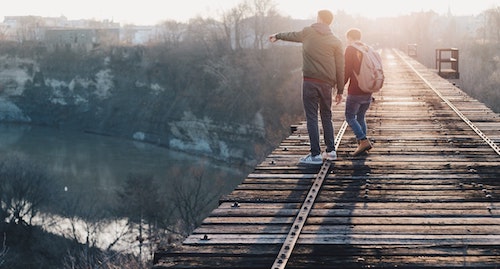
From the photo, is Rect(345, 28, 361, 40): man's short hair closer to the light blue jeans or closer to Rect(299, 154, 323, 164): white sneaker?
the light blue jeans

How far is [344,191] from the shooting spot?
6785 millimetres

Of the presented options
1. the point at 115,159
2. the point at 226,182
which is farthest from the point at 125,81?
the point at 226,182

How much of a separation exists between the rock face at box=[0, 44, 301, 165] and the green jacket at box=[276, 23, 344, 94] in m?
39.4

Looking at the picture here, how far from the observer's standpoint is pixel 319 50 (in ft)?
25.7

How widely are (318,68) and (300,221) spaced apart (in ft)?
8.70

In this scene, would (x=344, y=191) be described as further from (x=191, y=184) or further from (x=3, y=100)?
(x=3, y=100)

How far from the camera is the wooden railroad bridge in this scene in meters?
4.80

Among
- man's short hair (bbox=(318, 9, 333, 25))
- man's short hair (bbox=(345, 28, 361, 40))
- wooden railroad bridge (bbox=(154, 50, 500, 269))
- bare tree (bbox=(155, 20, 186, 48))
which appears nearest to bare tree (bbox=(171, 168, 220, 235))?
wooden railroad bridge (bbox=(154, 50, 500, 269))

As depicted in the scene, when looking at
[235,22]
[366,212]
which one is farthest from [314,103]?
[235,22]

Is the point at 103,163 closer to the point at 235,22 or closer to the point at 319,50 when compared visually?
the point at 235,22

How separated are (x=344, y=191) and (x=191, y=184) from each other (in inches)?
1470

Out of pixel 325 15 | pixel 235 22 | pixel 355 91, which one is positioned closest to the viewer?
pixel 325 15

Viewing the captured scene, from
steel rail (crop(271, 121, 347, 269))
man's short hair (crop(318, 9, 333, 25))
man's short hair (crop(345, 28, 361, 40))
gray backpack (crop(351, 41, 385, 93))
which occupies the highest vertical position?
man's short hair (crop(318, 9, 333, 25))

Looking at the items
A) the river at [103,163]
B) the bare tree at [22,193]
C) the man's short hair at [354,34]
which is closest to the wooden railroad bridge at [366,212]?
the man's short hair at [354,34]
